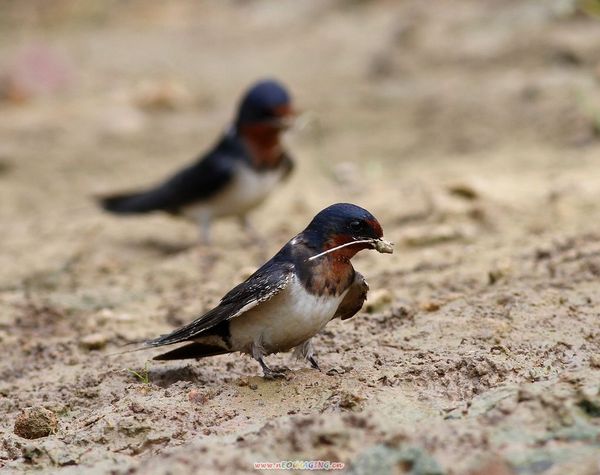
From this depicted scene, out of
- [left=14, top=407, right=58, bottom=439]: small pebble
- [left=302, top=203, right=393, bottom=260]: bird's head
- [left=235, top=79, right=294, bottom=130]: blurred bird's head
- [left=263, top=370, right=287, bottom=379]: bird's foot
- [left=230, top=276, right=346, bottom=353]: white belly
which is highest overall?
[left=235, top=79, right=294, bottom=130]: blurred bird's head

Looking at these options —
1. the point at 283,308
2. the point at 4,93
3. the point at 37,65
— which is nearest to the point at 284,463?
the point at 283,308

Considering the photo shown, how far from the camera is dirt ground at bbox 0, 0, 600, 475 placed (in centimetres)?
319

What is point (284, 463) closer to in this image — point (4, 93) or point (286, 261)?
point (286, 261)

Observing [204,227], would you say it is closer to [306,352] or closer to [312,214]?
[312,214]

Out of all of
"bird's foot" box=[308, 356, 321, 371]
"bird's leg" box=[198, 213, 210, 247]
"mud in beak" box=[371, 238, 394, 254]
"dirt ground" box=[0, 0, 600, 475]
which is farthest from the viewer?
"bird's leg" box=[198, 213, 210, 247]

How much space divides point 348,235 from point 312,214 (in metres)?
3.48

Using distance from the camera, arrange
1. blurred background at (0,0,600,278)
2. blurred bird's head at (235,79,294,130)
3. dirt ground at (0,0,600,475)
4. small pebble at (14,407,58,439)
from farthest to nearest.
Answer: blurred background at (0,0,600,278), blurred bird's head at (235,79,294,130), small pebble at (14,407,58,439), dirt ground at (0,0,600,475)

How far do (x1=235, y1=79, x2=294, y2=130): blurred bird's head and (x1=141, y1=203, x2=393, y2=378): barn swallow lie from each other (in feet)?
10.8

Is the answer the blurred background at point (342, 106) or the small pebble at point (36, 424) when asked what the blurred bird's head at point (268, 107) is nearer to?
the blurred background at point (342, 106)

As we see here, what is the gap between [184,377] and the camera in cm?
412

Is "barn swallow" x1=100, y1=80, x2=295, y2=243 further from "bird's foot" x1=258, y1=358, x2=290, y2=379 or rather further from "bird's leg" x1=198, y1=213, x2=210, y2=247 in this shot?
"bird's foot" x1=258, y1=358, x2=290, y2=379

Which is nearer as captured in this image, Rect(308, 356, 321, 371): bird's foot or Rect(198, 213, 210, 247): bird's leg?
Rect(308, 356, 321, 371): bird's foot

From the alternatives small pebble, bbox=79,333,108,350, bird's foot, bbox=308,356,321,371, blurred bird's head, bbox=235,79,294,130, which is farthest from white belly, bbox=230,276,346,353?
blurred bird's head, bbox=235,79,294,130

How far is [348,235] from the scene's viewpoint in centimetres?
378
